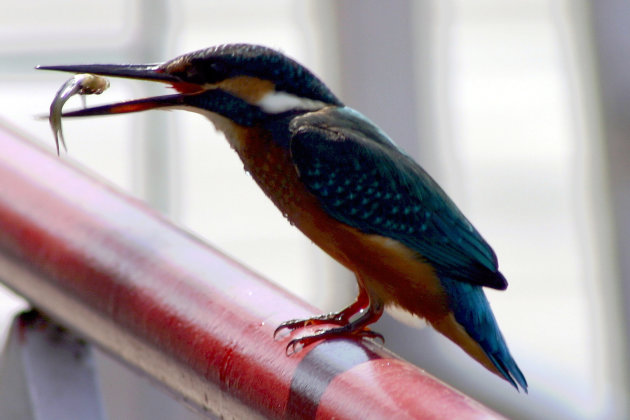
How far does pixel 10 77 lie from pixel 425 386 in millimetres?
2771

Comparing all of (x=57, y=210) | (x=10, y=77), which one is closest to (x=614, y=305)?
(x=10, y=77)

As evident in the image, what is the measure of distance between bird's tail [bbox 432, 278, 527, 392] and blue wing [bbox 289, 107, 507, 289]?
2cm

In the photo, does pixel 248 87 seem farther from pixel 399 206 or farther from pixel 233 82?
pixel 399 206

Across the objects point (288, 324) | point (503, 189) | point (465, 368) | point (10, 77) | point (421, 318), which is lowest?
point (465, 368)

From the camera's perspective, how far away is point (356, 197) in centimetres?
111

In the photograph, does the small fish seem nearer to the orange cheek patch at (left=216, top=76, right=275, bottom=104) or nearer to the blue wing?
the orange cheek patch at (left=216, top=76, right=275, bottom=104)

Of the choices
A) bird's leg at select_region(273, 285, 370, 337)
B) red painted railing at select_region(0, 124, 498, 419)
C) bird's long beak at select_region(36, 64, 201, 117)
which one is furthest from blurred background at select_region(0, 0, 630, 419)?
red painted railing at select_region(0, 124, 498, 419)

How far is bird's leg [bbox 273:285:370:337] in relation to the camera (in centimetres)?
72

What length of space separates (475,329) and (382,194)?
0.59 ft

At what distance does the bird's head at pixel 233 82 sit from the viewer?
97 centimetres

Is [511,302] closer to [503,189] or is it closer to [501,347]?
[503,189]

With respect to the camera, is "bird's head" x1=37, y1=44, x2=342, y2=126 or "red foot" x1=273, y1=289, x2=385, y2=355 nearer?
"red foot" x1=273, y1=289, x2=385, y2=355

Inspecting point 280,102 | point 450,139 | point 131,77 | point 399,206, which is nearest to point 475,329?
point 399,206

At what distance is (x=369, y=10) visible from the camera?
3234mm
